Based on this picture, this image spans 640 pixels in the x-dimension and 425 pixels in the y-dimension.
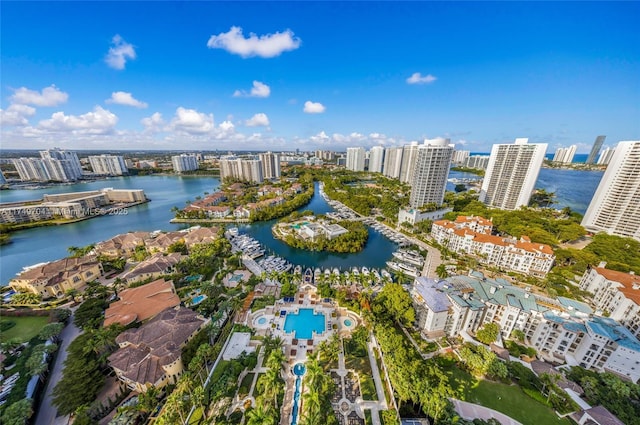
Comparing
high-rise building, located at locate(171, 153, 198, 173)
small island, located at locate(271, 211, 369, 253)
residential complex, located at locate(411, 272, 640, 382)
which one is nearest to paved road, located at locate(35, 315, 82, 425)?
small island, located at locate(271, 211, 369, 253)

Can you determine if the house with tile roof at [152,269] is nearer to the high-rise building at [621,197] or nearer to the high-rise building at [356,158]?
the high-rise building at [621,197]

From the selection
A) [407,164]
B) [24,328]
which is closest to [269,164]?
[407,164]

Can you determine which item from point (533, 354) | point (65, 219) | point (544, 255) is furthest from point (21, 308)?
point (544, 255)

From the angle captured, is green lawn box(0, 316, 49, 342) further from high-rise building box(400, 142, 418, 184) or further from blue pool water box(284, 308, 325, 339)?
high-rise building box(400, 142, 418, 184)

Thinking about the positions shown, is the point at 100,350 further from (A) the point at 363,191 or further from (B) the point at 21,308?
(A) the point at 363,191

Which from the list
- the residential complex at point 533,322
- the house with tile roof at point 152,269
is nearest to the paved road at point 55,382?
the house with tile roof at point 152,269

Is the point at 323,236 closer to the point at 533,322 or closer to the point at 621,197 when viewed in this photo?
the point at 533,322
